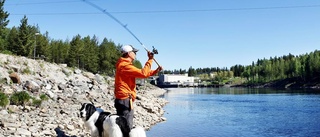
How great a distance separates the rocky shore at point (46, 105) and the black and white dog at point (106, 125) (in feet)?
12.3

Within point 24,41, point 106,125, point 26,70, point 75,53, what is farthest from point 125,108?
point 75,53

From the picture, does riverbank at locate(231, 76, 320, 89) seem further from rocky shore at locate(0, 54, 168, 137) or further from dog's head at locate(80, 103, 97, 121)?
dog's head at locate(80, 103, 97, 121)

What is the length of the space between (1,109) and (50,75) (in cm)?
1586

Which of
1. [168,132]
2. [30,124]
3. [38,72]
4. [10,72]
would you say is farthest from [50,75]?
[30,124]

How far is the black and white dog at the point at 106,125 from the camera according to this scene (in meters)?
7.95

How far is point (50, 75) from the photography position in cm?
3059

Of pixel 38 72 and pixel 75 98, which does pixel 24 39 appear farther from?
pixel 75 98

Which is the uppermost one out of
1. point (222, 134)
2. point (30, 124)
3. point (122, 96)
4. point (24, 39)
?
point (24, 39)

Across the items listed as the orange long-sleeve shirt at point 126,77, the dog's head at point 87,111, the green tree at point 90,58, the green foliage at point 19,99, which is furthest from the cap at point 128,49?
the green tree at point 90,58

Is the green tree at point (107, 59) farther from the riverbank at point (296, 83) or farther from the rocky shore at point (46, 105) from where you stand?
the riverbank at point (296, 83)

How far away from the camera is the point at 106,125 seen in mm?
8242

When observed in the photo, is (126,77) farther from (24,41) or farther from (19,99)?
(24,41)

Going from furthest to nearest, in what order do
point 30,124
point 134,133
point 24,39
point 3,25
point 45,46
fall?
point 45,46 → point 24,39 → point 3,25 → point 30,124 → point 134,133

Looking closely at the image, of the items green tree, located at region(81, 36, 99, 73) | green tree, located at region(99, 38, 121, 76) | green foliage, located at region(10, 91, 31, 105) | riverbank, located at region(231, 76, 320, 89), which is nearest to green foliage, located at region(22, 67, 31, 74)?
green foliage, located at region(10, 91, 31, 105)
